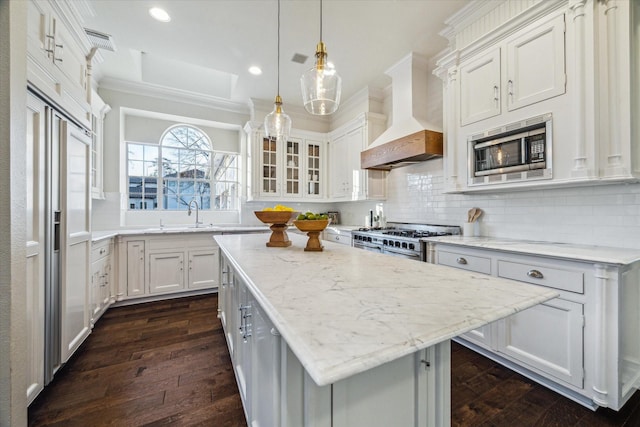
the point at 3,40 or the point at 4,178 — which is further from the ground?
the point at 3,40

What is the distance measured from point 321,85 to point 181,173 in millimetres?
3526

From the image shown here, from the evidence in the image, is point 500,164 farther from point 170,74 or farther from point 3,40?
point 170,74

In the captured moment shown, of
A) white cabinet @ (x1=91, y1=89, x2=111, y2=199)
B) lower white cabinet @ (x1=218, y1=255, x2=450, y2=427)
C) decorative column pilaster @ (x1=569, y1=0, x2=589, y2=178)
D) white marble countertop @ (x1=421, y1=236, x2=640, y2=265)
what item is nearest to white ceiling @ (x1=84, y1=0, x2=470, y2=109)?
white cabinet @ (x1=91, y1=89, x2=111, y2=199)

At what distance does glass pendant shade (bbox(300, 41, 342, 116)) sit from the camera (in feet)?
5.21

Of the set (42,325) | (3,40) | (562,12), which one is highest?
(562,12)

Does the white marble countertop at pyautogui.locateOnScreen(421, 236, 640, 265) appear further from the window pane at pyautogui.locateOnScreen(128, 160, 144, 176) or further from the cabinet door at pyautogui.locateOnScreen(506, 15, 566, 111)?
the window pane at pyautogui.locateOnScreen(128, 160, 144, 176)

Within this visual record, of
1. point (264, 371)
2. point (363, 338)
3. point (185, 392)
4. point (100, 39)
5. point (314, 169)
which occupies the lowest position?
point (185, 392)

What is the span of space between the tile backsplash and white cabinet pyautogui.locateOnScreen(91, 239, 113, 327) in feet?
11.5

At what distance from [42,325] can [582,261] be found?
3219mm

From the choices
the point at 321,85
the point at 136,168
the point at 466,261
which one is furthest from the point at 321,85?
the point at 136,168

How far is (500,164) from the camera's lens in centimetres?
220

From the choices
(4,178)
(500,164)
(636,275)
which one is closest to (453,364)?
(636,275)

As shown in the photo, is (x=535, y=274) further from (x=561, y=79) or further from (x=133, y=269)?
(x=133, y=269)

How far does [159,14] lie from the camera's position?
2.40m
